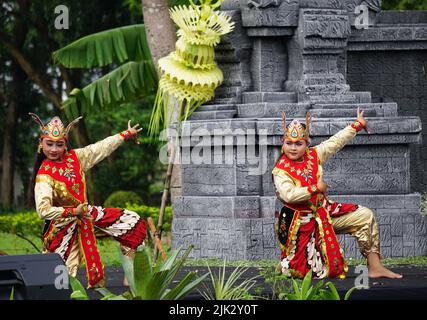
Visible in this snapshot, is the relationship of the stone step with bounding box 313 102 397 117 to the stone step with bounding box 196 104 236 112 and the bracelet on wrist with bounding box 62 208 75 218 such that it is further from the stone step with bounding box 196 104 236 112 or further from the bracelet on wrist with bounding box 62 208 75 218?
the bracelet on wrist with bounding box 62 208 75 218

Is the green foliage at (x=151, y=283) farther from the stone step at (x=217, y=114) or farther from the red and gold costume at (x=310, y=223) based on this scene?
the stone step at (x=217, y=114)

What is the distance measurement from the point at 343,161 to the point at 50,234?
12.8 ft

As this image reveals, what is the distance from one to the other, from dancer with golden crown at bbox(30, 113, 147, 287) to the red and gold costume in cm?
140

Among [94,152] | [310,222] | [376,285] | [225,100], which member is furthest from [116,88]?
[376,285]

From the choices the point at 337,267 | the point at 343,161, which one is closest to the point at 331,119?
the point at 343,161

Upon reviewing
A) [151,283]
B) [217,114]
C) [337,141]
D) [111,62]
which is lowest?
[151,283]

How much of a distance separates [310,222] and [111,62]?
877 cm

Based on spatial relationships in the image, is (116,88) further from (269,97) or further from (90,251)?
(90,251)

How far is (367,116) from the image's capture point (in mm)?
14641

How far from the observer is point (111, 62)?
20.4 meters

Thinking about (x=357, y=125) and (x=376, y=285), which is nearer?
(x=376, y=285)

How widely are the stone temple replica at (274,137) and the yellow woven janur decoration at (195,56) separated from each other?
32 cm

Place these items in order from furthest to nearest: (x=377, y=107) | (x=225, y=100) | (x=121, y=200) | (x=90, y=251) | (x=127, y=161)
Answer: (x=127, y=161)
(x=121, y=200)
(x=225, y=100)
(x=377, y=107)
(x=90, y=251)
